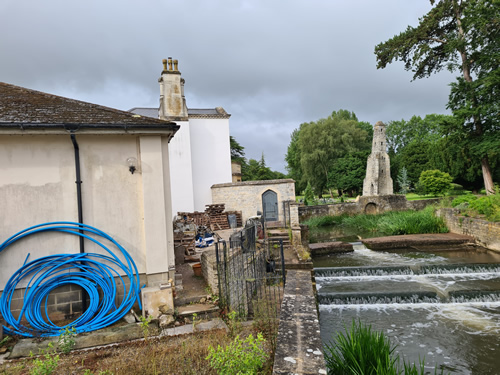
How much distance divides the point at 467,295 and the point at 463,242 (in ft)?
25.0

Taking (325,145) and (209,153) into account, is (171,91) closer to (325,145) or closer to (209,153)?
(209,153)

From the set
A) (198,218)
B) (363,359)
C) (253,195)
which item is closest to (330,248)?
(253,195)

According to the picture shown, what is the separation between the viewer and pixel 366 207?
2772cm

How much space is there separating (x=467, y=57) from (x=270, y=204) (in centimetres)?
1733

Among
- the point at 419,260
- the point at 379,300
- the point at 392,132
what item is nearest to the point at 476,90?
the point at 419,260

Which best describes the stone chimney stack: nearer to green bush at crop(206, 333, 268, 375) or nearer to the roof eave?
the roof eave

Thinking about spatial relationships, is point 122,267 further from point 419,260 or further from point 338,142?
point 338,142

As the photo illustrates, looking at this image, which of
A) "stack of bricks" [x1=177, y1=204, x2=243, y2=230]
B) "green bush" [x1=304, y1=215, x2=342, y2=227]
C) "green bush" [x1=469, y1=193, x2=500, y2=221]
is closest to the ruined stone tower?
"green bush" [x1=304, y1=215, x2=342, y2=227]

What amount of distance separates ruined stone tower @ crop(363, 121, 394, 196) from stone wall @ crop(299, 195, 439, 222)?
31.8 ft

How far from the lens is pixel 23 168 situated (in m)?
5.21

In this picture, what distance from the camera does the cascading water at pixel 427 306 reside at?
5.93m

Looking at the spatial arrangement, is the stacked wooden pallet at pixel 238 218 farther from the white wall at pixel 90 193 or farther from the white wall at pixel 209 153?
the white wall at pixel 90 193

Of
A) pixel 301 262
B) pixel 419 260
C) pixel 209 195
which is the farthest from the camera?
pixel 209 195

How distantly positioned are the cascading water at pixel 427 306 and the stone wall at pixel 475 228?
787 mm
